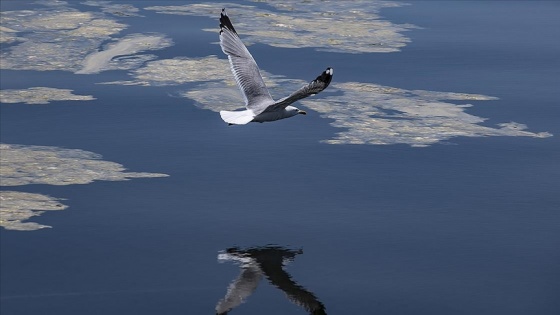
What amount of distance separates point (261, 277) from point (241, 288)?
0.87 feet

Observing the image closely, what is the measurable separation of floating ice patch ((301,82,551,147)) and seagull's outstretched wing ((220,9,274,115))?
4.36 feet

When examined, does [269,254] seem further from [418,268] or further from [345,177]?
[345,177]

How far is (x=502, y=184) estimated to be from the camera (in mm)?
11062

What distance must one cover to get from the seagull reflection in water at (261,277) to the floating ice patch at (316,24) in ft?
22.5

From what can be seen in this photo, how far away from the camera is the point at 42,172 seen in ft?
36.4

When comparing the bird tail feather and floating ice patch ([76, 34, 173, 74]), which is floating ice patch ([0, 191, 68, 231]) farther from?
floating ice patch ([76, 34, 173, 74])

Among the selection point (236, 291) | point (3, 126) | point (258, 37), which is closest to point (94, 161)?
point (3, 126)

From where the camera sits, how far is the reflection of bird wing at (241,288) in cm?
833

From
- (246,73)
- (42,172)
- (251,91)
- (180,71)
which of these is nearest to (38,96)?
(180,71)

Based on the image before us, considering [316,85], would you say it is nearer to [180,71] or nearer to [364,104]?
[364,104]

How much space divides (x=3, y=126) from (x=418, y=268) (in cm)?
532

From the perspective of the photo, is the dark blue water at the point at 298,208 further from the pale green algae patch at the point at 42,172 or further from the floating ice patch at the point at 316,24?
the floating ice patch at the point at 316,24

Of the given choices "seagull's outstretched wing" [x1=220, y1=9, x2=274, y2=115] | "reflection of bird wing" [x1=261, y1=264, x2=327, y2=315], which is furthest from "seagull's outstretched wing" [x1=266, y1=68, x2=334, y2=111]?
"reflection of bird wing" [x1=261, y1=264, x2=327, y2=315]

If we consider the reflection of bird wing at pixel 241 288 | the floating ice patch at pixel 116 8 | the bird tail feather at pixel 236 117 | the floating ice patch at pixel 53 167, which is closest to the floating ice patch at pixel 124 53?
the floating ice patch at pixel 116 8
